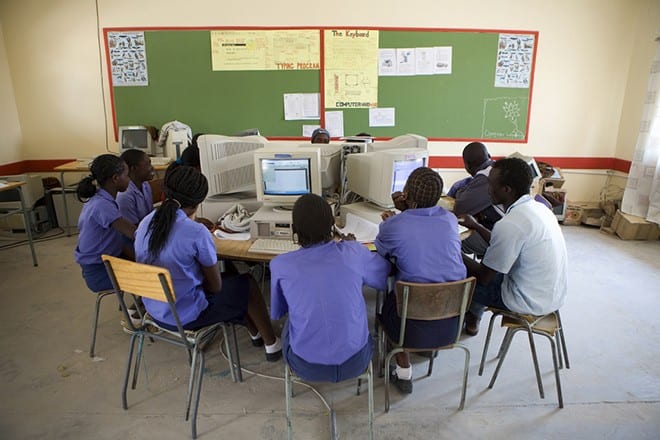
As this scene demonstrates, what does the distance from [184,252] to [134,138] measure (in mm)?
3492

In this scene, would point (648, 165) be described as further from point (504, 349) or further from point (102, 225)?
point (102, 225)

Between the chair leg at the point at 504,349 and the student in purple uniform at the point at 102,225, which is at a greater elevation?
the student in purple uniform at the point at 102,225

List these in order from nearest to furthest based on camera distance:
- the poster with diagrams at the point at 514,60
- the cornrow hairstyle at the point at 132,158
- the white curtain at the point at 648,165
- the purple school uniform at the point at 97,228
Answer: the purple school uniform at the point at 97,228
the cornrow hairstyle at the point at 132,158
the white curtain at the point at 648,165
the poster with diagrams at the point at 514,60

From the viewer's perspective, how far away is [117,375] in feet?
7.31

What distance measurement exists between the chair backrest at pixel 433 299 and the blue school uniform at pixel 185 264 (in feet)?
2.68

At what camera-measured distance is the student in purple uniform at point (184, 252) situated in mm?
1743

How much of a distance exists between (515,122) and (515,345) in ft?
10.7

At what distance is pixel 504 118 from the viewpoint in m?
4.90

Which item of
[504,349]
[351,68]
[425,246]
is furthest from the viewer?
[351,68]

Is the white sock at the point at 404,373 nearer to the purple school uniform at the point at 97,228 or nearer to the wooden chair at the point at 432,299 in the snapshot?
the wooden chair at the point at 432,299

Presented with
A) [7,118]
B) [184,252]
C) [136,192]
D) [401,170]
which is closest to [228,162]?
[136,192]

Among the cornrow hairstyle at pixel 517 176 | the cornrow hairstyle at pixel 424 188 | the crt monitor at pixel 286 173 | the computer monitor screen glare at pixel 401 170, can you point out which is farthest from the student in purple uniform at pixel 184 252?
the cornrow hairstyle at pixel 517 176

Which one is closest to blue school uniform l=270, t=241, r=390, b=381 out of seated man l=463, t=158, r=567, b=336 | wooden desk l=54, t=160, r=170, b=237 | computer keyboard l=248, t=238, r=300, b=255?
computer keyboard l=248, t=238, r=300, b=255

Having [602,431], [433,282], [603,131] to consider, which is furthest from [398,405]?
[603,131]
